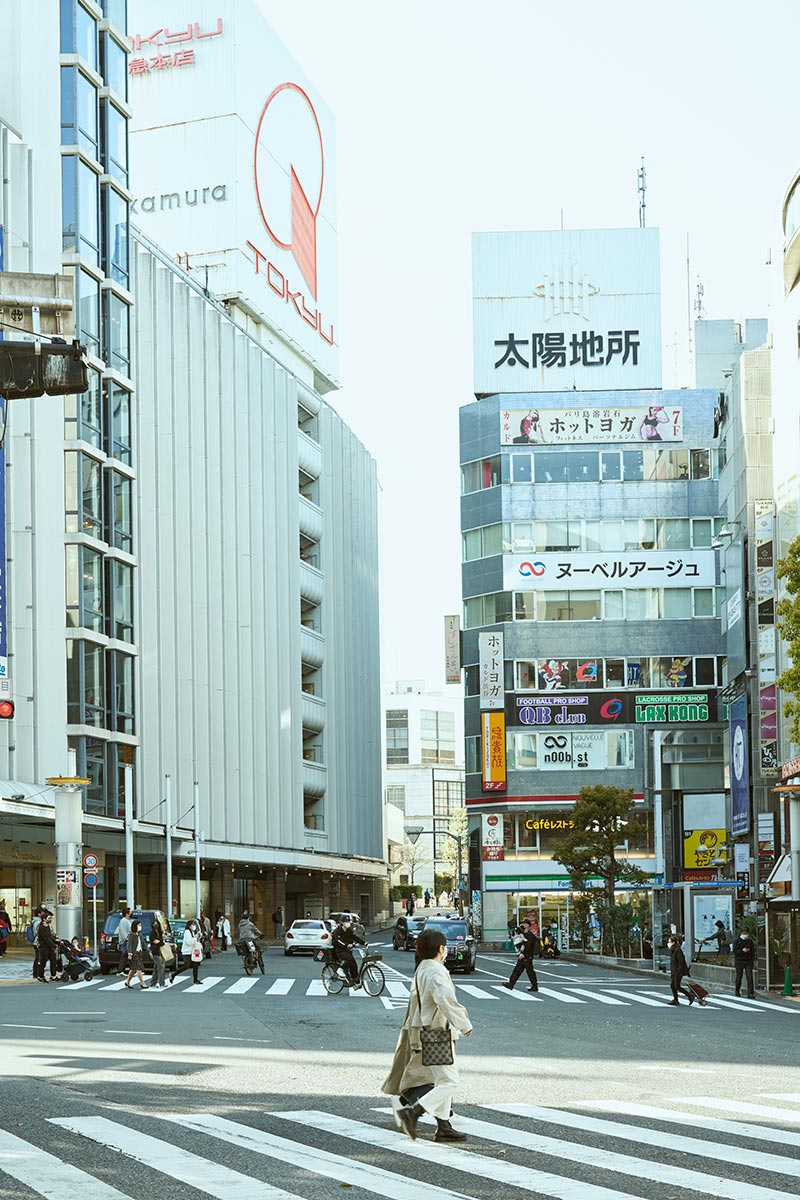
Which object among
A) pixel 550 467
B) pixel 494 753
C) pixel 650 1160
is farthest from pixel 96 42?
pixel 650 1160

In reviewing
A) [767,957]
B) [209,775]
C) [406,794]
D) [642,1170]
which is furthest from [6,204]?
[406,794]

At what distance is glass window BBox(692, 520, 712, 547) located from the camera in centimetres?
7969

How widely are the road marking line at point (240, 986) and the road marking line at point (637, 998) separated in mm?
8136

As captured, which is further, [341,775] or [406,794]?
[406,794]

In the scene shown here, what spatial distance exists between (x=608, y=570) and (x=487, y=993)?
1817 inches

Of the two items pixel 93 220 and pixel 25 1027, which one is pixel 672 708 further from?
pixel 25 1027

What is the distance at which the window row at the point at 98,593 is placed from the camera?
2338 inches

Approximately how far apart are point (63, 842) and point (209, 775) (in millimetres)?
29224

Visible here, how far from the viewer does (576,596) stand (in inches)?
3123

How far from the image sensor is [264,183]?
92375mm

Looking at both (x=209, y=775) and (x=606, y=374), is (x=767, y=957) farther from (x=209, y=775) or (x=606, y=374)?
(x=606, y=374)

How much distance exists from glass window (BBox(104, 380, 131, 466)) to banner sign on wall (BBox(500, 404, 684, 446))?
73.9 feet

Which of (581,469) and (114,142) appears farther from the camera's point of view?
(581,469)

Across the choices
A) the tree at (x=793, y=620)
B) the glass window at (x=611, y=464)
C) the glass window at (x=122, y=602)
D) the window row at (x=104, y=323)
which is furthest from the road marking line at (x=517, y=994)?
the glass window at (x=611, y=464)
